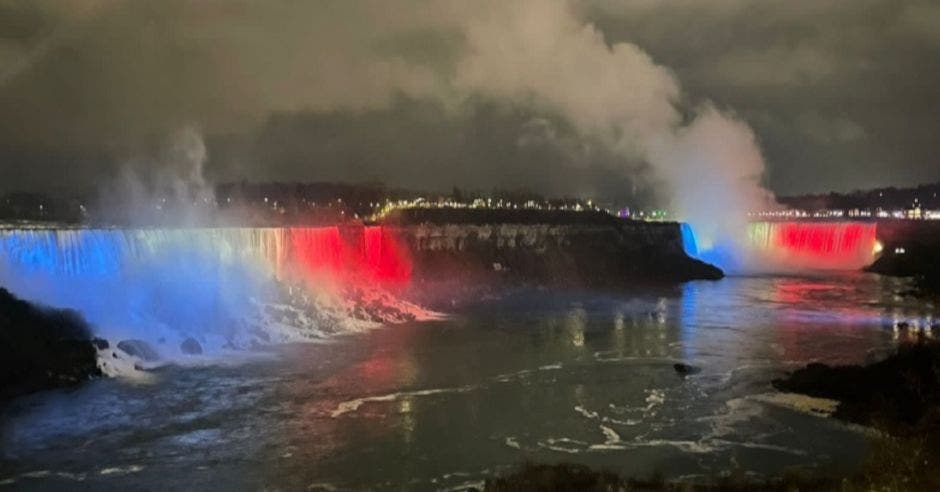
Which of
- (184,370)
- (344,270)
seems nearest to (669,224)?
(344,270)

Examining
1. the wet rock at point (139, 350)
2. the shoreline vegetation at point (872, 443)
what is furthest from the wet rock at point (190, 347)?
the shoreline vegetation at point (872, 443)

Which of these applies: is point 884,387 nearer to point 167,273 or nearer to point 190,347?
point 190,347

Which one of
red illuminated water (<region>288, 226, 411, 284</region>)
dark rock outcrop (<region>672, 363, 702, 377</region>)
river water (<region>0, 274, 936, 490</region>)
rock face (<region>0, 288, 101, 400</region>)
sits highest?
red illuminated water (<region>288, 226, 411, 284</region>)

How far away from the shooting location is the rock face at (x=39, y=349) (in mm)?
18000

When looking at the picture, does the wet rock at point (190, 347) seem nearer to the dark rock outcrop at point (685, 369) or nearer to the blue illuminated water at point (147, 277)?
the blue illuminated water at point (147, 277)

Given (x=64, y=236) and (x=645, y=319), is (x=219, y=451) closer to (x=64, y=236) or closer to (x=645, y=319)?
(x=64, y=236)

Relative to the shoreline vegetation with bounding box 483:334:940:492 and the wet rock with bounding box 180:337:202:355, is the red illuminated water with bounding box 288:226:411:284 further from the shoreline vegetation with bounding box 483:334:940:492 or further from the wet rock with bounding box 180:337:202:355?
the shoreline vegetation with bounding box 483:334:940:492

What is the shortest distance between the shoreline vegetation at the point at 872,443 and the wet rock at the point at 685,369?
2.14m

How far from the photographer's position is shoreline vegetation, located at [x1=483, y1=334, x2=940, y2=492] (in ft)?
29.1

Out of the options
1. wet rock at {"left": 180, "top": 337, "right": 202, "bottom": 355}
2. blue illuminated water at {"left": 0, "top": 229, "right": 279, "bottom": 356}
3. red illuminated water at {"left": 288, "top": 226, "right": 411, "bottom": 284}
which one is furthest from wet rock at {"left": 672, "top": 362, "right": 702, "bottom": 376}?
red illuminated water at {"left": 288, "top": 226, "right": 411, "bottom": 284}

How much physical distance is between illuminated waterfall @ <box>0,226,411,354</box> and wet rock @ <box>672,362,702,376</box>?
45.3 ft

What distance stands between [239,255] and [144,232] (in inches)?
188

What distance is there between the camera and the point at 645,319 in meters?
32.6

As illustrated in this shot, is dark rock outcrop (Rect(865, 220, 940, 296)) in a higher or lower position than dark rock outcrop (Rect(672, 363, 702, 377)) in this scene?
higher
